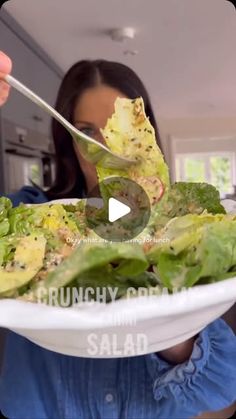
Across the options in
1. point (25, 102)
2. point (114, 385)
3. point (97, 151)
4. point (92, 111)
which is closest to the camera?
point (97, 151)

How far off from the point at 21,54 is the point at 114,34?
140 mm

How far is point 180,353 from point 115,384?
0.32 feet

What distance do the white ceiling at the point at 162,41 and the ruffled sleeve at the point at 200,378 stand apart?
33 centimetres

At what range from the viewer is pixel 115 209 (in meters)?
0.37

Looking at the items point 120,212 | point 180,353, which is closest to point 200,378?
point 180,353

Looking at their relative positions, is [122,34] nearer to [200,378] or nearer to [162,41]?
[162,41]

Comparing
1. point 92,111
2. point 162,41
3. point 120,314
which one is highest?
point 162,41

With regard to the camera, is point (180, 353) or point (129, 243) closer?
point (129, 243)

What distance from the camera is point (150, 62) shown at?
0.66 metres

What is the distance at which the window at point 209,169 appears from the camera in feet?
2.07

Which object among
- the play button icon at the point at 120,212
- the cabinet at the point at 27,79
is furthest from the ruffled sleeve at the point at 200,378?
the cabinet at the point at 27,79

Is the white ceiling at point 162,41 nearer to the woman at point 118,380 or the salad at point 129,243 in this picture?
the woman at point 118,380

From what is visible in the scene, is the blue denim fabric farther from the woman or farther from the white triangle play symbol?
the white triangle play symbol

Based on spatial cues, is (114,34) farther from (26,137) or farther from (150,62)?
(26,137)
